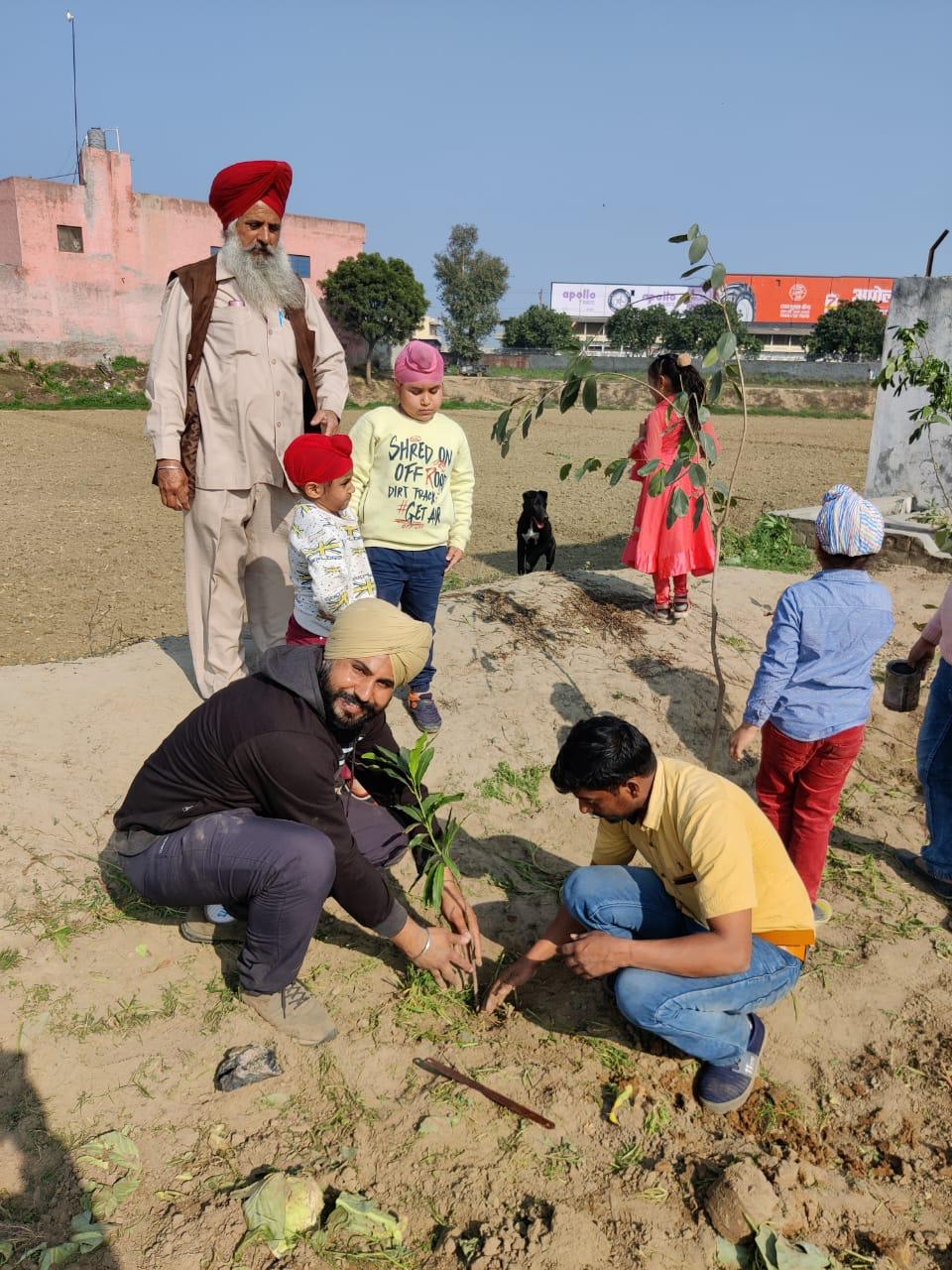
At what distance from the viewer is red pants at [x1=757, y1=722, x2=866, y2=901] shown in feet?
11.5

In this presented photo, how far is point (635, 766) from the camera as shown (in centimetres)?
249

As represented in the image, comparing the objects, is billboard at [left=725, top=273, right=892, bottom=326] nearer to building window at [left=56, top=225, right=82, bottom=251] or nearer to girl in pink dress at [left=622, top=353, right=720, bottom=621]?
building window at [left=56, top=225, right=82, bottom=251]

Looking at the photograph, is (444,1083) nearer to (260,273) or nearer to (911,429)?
(260,273)

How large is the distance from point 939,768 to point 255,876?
9.25 ft

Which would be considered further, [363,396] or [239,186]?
[363,396]

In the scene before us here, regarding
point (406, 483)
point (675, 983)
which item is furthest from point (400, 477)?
point (675, 983)

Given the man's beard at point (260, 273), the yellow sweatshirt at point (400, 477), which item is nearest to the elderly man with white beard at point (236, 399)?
the man's beard at point (260, 273)

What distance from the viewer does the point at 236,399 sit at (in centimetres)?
404

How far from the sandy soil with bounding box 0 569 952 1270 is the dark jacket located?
0.50 metres

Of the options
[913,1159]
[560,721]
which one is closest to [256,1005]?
[913,1159]

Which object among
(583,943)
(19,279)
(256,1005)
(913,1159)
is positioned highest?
(19,279)

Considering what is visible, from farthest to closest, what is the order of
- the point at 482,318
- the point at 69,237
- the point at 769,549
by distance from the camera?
1. the point at 482,318
2. the point at 69,237
3. the point at 769,549

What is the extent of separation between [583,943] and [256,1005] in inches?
40.4

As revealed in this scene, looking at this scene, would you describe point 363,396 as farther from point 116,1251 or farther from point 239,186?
point 116,1251
